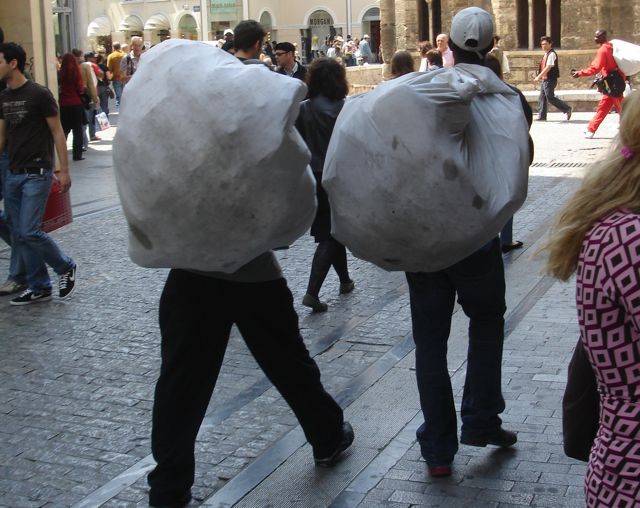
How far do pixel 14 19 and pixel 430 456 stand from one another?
1446 cm

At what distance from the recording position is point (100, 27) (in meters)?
62.7

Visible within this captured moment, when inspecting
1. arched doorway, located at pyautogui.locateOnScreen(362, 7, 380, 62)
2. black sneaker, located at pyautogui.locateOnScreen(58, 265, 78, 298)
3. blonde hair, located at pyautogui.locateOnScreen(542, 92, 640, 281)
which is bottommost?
black sneaker, located at pyautogui.locateOnScreen(58, 265, 78, 298)

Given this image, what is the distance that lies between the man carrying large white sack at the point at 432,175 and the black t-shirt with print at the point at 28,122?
408 cm

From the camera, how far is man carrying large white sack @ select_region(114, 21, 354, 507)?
359cm

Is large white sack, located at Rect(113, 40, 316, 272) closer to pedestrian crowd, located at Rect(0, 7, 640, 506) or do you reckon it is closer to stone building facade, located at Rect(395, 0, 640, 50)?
pedestrian crowd, located at Rect(0, 7, 640, 506)

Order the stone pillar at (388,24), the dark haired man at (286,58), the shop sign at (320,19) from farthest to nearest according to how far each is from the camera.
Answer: the shop sign at (320,19) → the stone pillar at (388,24) → the dark haired man at (286,58)

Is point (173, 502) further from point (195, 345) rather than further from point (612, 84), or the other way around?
A: point (612, 84)

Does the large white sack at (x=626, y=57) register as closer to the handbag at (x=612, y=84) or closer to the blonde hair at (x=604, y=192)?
the handbag at (x=612, y=84)

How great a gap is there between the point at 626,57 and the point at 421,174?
1521 centimetres

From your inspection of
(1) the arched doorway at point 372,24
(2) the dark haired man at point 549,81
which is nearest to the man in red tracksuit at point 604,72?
(2) the dark haired man at point 549,81

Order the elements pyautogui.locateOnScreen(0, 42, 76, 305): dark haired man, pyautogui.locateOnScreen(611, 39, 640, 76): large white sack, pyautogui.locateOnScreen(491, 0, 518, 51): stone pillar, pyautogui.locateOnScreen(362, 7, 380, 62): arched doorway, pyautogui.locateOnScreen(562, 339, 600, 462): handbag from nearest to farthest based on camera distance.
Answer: pyautogui.locateOnScreen(562, 339, 600, 462): handbag → pyautogui.locateOnScreen(0, 42, 76, 305): dark haired man → pyautogui.locateOnScreen(611, 39, 640, 76): large white sack → pyautogui.locateOnScreen(491, 0, 518, 51): stone pillar → pyautogui.locateOnScreen(362, 7, 380, 62): arched doorway

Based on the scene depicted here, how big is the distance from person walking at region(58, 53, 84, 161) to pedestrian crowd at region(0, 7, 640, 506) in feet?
29.5

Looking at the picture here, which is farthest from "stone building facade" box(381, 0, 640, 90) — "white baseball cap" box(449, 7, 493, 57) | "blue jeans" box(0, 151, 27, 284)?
"white baseball cap" box(449, 7, 493, 57)

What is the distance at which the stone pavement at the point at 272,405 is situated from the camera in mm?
4410
